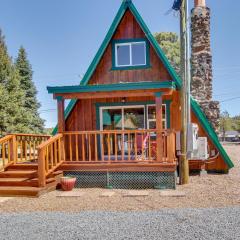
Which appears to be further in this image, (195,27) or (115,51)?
(195,27)

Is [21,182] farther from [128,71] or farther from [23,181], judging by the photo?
[128,71]

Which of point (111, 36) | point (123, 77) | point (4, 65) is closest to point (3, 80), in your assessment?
point (4, 65)

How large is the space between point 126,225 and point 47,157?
448 cm

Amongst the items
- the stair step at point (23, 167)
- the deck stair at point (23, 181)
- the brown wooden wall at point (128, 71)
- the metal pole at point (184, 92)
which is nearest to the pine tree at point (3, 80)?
the brown wooden wall at point (128, 71)

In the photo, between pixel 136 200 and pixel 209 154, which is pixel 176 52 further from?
pixel 136 200

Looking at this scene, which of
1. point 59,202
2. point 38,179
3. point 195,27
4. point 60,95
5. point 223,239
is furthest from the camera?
point 195,27

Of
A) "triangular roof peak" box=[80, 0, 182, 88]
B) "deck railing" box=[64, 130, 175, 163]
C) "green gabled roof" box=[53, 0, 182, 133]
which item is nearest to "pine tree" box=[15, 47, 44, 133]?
"green gabled roof" box=[53, 0, 182, 133]

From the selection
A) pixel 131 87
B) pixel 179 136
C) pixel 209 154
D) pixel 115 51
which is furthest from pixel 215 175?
pixel 115 51

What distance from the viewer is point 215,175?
38.4 ft

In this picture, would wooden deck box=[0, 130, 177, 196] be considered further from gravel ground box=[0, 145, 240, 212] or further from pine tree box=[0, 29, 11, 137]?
pine tree box=[0, 29, 11, 137]

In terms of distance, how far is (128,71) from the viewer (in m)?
12.2

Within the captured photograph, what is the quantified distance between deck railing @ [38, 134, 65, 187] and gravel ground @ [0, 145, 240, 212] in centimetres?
63

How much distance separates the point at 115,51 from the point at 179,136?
464 centimetres

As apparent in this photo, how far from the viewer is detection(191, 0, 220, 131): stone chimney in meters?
14.4
